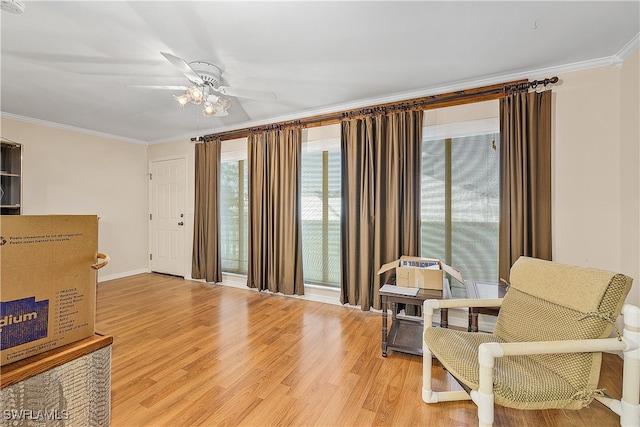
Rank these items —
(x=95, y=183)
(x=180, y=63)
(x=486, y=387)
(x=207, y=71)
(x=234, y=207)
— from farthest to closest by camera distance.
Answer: (x=95, y=183) < (x=234, y=207) < (x=207, y=71) < (x=180, y=63) < (x=486, y=387)

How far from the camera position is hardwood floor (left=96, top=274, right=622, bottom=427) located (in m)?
1.60

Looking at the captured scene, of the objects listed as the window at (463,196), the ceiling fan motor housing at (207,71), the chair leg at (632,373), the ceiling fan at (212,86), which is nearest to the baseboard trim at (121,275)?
the ceiling fan at (212,86)

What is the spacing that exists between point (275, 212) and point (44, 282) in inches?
117

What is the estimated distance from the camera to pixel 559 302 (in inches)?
59.7

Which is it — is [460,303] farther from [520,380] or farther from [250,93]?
[250,93]

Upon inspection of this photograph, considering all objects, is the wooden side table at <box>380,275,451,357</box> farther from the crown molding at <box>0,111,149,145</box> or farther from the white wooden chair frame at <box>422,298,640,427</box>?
the crown molding at <box>0,111,149,145</box>

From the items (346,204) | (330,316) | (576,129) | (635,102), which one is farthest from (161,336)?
(635,102)

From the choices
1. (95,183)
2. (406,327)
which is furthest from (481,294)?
(95,183)

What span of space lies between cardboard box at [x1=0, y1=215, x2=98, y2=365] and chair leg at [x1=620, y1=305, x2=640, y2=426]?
90.8 inches

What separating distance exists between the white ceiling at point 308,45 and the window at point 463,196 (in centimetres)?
54

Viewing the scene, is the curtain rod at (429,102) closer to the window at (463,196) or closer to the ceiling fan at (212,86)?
the window at (463,196)

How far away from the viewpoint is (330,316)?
3.09 meters

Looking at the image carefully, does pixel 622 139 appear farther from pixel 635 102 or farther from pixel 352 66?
pixel 352 66

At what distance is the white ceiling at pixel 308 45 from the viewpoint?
178cm
